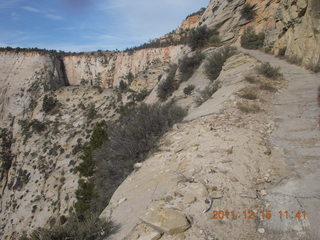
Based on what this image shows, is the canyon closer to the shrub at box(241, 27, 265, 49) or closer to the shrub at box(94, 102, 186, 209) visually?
the shrub at box(94, 102, 186, 209)

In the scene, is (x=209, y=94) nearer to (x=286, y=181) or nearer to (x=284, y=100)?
(x=284, y=100)

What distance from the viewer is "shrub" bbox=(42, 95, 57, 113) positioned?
117ft

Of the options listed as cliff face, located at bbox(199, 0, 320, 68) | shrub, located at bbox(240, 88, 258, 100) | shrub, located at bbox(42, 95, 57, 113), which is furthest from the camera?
shrub, located at bbox(42, 95, 57, 113)

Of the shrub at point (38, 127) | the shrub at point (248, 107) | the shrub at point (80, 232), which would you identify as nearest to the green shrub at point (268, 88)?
the shrub at point (248, 107)

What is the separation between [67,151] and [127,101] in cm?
1040

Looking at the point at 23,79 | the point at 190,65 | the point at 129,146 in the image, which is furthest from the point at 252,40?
the point at 23,79

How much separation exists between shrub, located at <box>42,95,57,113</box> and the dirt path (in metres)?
37.8

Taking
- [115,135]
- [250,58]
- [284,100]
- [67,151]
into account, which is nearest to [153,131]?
[115,135]

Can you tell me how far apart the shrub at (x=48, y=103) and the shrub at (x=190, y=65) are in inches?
1158

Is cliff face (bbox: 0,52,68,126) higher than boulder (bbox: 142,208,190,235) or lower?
higher

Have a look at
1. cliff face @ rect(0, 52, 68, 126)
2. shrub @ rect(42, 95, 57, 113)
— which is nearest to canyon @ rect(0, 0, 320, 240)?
shrub @ rect(42, 95, 57, 113)

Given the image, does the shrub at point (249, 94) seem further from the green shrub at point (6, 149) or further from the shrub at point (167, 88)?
the green shrub at point (6, 149)

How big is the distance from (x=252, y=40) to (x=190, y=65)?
4920mm

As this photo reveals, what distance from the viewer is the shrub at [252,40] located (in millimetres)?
14758
